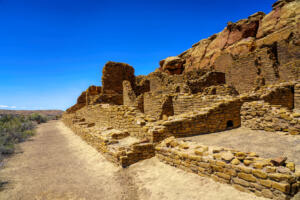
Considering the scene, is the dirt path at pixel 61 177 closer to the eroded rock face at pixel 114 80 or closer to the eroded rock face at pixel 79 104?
the eroded rock face at pixel 114 80

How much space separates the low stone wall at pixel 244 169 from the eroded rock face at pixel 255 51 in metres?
9.66

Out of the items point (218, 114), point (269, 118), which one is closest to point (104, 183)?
point (218, 114)

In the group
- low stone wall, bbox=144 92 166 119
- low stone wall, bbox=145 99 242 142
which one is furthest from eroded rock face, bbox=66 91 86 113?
low stone wall, bbox=145 99 242 142

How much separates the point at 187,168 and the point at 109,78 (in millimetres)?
13273

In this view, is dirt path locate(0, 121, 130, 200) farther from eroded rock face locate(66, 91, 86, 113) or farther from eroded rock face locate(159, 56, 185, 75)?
eroded rock face locate(159, 56, 185, 75)

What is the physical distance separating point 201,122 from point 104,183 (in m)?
4.36

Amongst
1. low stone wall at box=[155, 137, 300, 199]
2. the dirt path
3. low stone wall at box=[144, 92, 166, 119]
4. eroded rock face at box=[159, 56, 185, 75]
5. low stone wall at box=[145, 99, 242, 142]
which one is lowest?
the dirt path

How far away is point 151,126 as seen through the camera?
652cm

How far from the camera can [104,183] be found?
464 cm

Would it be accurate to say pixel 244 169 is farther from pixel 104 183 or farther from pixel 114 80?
pixel 114 80

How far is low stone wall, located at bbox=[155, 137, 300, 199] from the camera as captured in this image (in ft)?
8.95

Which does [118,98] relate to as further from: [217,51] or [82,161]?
[217,51]

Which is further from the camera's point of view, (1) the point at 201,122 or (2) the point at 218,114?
(2) the point at 218,114

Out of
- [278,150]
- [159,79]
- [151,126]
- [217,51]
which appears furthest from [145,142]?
[217,51]
